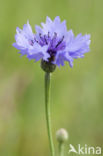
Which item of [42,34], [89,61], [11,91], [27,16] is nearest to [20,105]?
[11,91]

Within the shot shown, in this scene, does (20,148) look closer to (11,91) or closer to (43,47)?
(11,91)

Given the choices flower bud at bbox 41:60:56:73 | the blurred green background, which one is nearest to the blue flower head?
flower bud at bbox 41:60:56:73

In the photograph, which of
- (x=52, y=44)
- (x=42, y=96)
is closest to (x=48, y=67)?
(x=52, y=44)

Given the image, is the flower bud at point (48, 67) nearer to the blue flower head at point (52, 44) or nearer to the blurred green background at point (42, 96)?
the blue flower head at point (52, 44)

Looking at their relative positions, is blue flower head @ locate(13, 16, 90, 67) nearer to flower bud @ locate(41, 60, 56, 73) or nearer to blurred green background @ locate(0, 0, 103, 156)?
flower bud @ locate(41, 60, 56, 73)

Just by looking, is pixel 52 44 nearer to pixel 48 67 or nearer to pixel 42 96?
pixel 48 67

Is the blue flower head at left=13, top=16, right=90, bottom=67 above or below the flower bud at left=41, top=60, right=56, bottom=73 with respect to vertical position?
above
